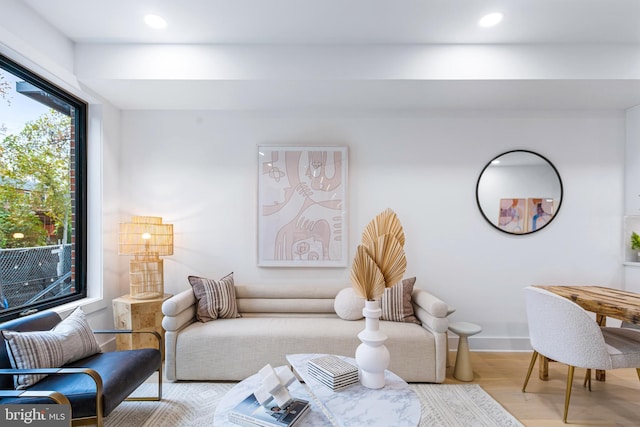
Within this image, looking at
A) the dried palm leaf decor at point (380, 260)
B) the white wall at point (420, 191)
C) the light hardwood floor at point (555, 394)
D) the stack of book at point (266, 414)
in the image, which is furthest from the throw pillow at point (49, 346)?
the light hardwood floor at point (555, 394)

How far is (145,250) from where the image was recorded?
319 centimetres

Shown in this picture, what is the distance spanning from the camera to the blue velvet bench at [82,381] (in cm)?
170

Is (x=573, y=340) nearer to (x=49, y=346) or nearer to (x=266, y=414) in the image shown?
(x=266, y=414)

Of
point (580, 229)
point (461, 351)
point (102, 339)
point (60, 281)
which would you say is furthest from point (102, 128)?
point (580, 229)

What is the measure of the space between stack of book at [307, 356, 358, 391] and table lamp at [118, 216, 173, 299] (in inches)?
76.3

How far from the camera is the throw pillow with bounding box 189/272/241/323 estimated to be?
10.1ft

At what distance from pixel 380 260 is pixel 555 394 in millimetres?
2014

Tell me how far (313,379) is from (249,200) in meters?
2.13

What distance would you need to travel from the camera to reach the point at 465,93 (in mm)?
3139

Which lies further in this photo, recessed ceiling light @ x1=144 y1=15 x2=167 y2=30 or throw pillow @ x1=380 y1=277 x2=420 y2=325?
throw pillow @ x1=380 y1=277 x2=420 y2=325

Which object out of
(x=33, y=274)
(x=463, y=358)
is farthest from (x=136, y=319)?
(x=463, y=358)

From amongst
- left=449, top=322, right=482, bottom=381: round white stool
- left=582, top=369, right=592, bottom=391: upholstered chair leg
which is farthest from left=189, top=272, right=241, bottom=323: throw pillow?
left=582, top=369, right=592, bottom=391: upholstered chair leg

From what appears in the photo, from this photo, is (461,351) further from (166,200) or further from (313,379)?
(166,200)

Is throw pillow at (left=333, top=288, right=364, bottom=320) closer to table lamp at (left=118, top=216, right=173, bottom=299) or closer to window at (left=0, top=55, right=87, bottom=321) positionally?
table lamp at (left=118, top=216, right=173, bottom=299)
